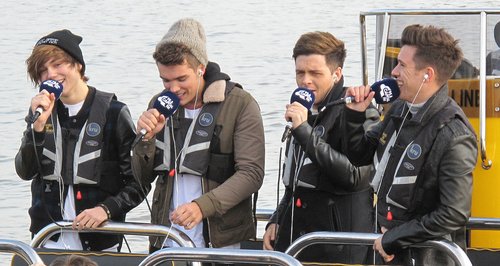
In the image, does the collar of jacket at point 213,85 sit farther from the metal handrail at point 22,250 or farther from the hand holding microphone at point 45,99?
the metal handrail at point 22,250

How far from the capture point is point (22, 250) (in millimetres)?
5766

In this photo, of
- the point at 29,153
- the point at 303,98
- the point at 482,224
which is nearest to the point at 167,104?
the point at 303,98

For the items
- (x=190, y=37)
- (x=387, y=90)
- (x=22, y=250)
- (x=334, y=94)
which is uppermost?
(x=190, y=37)

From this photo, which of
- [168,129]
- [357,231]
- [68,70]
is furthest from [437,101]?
[68,70]

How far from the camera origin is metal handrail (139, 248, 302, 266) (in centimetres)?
534

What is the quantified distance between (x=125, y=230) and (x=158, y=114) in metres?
0.52

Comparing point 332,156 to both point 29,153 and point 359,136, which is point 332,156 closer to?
point 359,136

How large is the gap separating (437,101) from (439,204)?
423mm

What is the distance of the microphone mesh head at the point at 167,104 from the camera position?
20.7 ft

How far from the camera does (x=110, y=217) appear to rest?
6520mm

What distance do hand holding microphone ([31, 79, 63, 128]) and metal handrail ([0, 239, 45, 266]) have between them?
0.71m

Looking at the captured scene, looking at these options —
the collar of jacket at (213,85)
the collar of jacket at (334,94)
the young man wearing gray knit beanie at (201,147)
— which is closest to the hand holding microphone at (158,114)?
the young man wearing gray knit beanie at (201,147)

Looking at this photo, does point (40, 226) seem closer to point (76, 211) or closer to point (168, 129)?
point (76, 211)

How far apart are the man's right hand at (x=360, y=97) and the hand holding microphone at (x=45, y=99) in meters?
1.28
